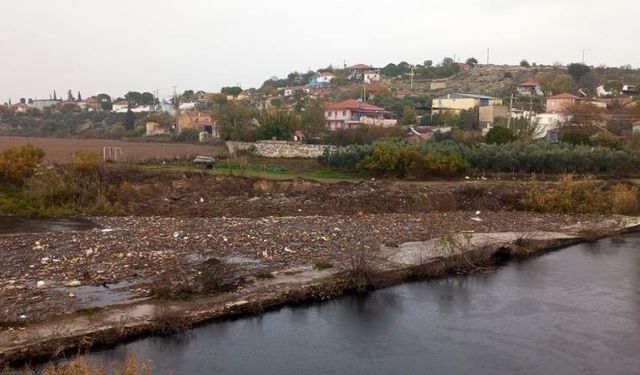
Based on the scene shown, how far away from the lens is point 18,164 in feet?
77.5

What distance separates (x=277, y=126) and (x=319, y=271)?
75.5ft

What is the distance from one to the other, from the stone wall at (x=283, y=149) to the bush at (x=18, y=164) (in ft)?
36.7

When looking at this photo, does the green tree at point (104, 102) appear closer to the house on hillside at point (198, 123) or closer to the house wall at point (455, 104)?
the house on hillside at point (198, 123)

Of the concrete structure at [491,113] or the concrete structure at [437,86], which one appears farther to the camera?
the concrete structure at [437,86]

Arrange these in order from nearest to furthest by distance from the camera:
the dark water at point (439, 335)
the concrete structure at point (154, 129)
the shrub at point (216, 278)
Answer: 1. the dark water at point (439, 335)
2. the shrub at point (216, 278)
3. the concrete structure at point (154, 129)

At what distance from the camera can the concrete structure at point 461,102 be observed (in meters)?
49.3

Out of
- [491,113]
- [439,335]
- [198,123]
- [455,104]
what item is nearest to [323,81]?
[198,123]

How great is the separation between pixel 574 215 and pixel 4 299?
768 inches

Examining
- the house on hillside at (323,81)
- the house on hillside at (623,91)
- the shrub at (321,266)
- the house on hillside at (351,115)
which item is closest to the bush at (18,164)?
the shrub at (321,266)

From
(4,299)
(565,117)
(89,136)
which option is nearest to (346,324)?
(4,299)

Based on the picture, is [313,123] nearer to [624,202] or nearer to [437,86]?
[624,202]

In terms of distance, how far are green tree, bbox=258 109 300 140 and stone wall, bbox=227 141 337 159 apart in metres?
2.24

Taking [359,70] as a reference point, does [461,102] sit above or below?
below

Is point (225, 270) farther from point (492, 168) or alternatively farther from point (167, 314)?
point (492, 168)
